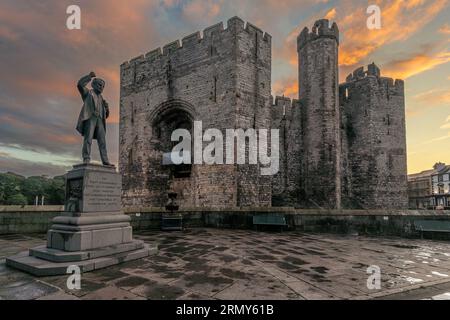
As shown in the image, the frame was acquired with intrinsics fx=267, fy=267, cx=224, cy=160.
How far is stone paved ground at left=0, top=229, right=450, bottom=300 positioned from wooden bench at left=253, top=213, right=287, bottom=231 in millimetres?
3161

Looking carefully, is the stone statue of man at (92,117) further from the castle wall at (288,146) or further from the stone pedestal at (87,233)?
Answer: the castle wall at (288,146)

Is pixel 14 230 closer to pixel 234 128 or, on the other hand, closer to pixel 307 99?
pixel 234 128

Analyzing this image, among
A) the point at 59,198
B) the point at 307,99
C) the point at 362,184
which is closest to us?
the point at 307,99

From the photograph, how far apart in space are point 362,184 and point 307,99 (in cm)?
881

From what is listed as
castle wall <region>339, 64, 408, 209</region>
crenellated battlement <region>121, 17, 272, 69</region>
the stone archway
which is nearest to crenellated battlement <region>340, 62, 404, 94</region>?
castle wall <region>339, 64, 408, 209</region>

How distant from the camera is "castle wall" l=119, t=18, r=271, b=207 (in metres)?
13.6

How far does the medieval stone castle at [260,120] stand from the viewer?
45.6 ft

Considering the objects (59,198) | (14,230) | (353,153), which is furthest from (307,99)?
(59,198)

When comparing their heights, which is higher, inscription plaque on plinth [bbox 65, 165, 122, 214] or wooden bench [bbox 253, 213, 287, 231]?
inscription plaque on plinth [bbox 65, 165, 122, 214]

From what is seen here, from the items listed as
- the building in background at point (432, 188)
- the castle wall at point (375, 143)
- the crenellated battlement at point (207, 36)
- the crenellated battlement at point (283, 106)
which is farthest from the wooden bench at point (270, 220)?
the building in background at point (432, 188)

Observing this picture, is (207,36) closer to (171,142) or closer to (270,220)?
(171,142)

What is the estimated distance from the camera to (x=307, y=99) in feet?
66.4

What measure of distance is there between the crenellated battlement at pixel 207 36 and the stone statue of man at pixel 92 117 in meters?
A: 10.2

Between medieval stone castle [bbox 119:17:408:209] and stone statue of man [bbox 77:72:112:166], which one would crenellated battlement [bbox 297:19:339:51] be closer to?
medieval stone castle [bbox 119:17:408:209]
